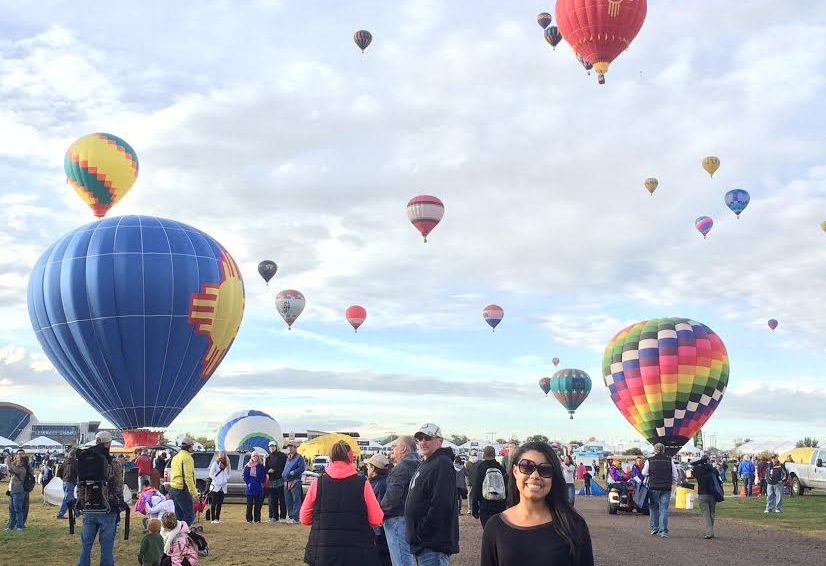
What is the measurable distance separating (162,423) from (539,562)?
40564 mm

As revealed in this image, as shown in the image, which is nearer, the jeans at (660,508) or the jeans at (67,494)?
the jeans at (660,508)

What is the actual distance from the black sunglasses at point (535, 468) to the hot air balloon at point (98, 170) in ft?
161

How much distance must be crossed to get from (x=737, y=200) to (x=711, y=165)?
2.81 metres

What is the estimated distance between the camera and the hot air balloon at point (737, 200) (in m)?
55.8

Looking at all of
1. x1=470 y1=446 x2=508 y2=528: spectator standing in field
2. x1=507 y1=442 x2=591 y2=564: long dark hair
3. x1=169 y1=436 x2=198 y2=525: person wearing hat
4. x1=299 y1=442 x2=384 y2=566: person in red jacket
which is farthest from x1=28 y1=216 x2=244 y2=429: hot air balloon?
x1=507 y1=442 x2=591 y2=564: long dark hair

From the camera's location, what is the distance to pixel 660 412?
43906 millimetres

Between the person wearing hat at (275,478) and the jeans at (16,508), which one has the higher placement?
the person wearing hat at (275,478)

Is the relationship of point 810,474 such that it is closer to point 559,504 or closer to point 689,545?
point 689,545

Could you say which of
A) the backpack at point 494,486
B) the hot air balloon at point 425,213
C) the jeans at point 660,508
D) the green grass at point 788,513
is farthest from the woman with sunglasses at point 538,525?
the hot air balloon at point 425,213

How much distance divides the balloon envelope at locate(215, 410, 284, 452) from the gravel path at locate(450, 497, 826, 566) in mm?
23205

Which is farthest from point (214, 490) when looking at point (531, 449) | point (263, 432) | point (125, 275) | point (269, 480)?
point (263, 432)

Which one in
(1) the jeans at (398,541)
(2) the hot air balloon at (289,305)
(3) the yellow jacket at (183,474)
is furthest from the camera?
(2) the hot air balloon at (289,305)

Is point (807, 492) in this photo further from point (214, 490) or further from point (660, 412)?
point (214, 490)

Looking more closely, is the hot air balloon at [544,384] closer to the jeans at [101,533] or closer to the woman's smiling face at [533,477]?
the jeans at [101,533]
